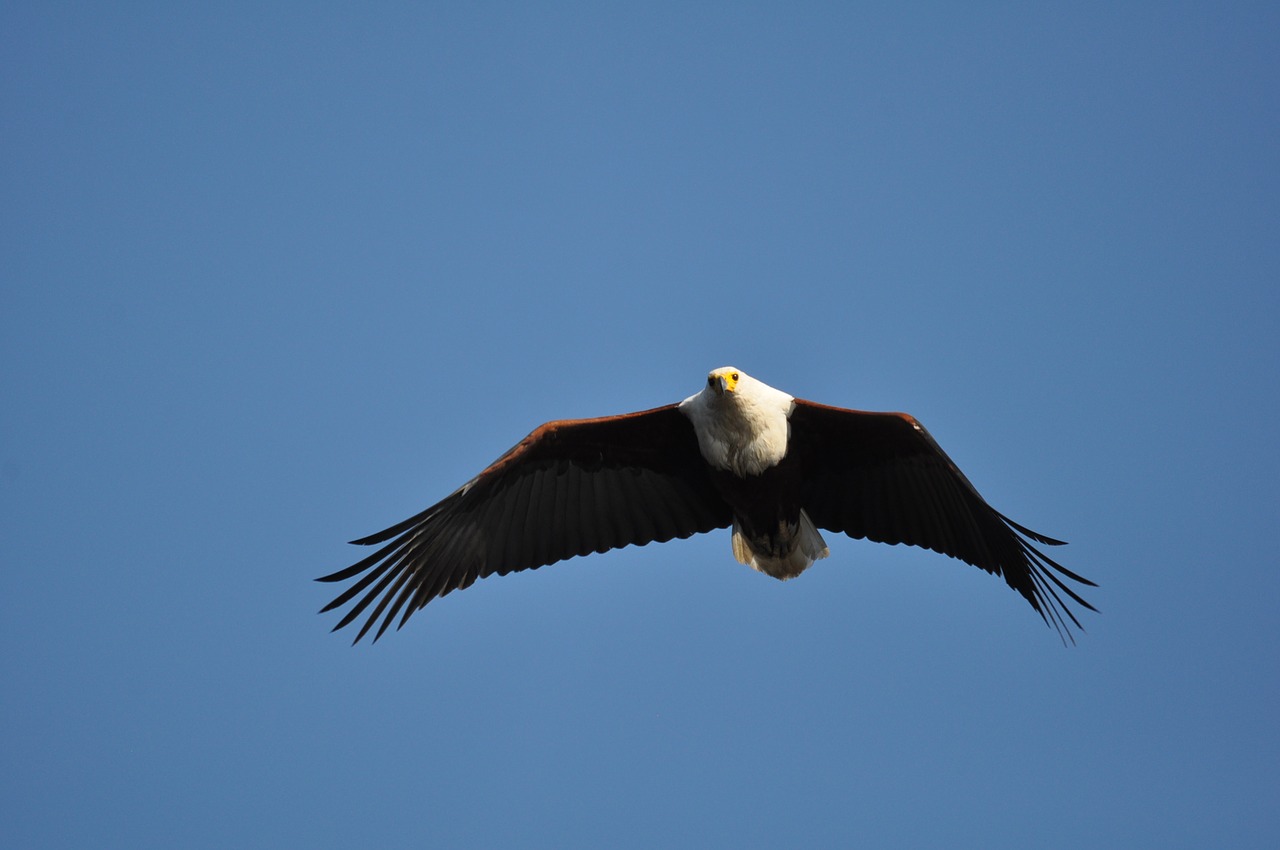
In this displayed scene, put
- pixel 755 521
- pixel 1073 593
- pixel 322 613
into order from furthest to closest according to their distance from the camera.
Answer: pixel 755 521 → pixel 1073 593 → pixel 322 613

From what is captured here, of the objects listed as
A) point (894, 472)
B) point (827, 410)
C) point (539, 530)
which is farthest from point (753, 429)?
point (539, 530)

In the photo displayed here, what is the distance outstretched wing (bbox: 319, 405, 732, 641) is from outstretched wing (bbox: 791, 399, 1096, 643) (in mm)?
929

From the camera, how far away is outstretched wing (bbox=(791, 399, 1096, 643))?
10.4 meters

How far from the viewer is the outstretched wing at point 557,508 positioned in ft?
34.0

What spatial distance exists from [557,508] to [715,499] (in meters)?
1.35

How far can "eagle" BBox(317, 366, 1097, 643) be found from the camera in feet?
33.9

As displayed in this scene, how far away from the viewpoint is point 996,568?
10.8 m

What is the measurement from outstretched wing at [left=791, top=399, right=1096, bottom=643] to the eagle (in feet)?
0.04

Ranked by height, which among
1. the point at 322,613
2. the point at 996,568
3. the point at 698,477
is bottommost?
the point at 322,613

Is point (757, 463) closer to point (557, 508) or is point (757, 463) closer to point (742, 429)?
point (742, 429)

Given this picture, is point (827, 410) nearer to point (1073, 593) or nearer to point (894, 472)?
point (894, 472)

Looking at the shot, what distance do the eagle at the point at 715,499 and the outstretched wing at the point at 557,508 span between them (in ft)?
0.04

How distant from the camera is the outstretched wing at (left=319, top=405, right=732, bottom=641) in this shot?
1037 cm

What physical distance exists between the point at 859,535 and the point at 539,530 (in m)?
Answer: 2.73
